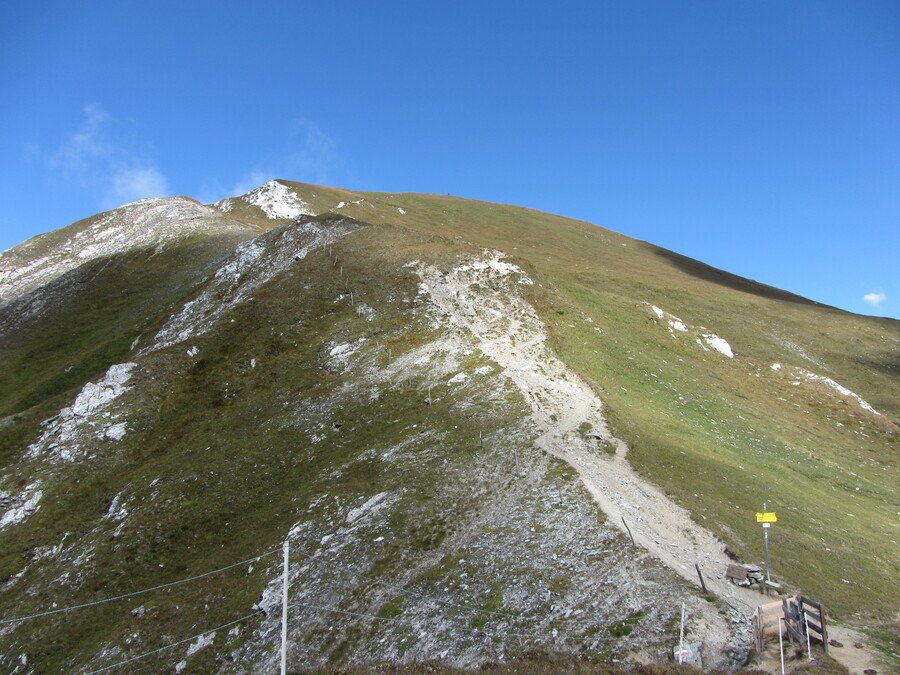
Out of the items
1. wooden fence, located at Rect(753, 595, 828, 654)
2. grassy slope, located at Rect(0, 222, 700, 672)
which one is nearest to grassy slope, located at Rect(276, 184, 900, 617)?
wooden fence, located at Rect(753, 595, 828, 654)

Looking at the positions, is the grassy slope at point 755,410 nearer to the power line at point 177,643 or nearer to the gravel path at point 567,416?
the gravel path at point 567,416

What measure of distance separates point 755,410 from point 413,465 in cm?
3743

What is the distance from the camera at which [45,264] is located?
101500 mm

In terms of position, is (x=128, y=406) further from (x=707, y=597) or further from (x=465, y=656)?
(x=707, y=597)

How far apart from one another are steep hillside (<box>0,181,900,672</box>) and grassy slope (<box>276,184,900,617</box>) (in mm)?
349

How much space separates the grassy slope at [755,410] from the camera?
25.0 metres

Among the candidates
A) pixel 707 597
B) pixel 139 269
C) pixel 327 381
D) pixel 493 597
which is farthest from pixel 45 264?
pixel 707 597

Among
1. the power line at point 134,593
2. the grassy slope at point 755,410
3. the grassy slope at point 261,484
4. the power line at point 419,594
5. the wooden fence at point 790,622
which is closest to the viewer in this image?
the wooden fence at point 790,622

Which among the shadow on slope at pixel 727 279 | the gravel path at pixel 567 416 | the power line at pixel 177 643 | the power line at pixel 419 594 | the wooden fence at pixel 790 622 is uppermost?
the shadow on slope at pixel 727 279

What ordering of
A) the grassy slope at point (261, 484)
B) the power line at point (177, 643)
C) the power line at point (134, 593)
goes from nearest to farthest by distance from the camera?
the power line at point (177, 643)
the grassy slope at point (261, 484)
the power line at point (134, 593)

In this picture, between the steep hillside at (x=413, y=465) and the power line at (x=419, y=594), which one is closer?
the power line at (x=419, y=594)

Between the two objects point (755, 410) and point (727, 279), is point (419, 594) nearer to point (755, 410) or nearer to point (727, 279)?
point (755, 410)

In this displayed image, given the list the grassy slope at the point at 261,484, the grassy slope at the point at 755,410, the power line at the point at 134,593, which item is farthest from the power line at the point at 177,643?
the grassy slope at the point at 755,410

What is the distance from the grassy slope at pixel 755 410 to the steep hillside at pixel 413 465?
0.35m
